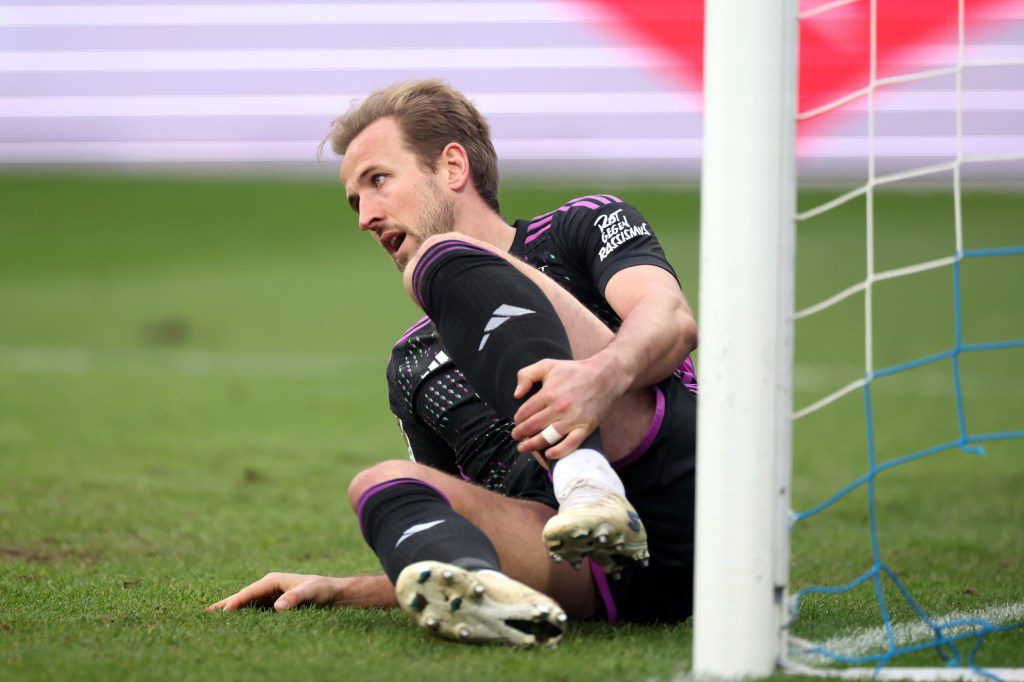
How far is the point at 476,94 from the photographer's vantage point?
15586 millimetres

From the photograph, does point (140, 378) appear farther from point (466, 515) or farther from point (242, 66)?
point (242, 66)

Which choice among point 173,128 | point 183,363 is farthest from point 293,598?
point 173,128

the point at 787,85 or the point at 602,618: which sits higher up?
the point at 787,85

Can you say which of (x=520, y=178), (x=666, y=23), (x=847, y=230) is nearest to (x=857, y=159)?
(x=847, y=230)

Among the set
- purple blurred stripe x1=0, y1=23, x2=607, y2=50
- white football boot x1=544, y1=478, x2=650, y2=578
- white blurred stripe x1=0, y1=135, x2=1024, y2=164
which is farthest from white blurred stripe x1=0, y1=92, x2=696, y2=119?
white football boot x1=544, y1=478, x2=650, y2=578

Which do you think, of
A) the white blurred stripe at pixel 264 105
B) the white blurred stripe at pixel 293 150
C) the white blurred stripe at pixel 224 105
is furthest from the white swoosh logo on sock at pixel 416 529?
the white blurred stripe at pixel 224 105

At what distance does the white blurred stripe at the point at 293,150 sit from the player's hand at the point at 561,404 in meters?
13.7

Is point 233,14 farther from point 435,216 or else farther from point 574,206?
point 574,206

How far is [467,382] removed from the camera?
2.11 m

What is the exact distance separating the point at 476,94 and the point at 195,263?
476 cm

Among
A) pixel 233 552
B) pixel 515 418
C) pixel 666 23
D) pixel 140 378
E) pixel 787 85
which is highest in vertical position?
pixel 666 23

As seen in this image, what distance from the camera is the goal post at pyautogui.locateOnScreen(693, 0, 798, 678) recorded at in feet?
4.72

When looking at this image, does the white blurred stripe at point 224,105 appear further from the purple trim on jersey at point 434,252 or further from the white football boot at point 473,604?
the white football boot at point 473,604

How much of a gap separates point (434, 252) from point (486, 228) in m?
0.65
